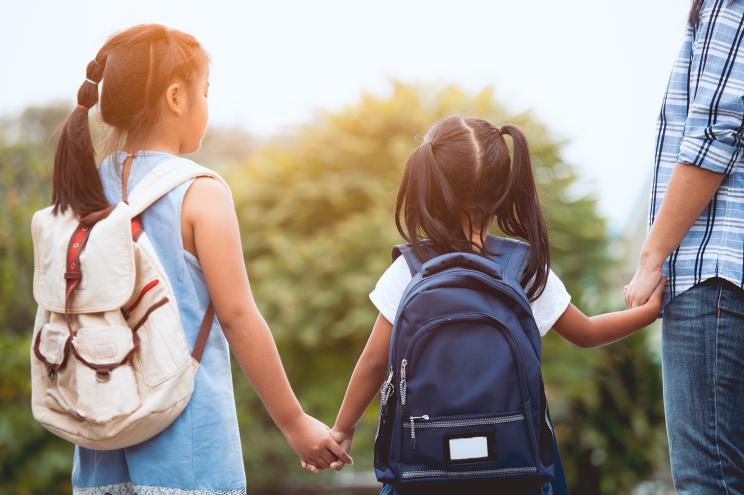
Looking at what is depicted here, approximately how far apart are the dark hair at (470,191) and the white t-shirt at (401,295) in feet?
0.16

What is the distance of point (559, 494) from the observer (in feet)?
6.93

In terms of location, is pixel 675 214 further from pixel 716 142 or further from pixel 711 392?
pixel 711 392

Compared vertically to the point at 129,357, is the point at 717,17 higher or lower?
higher

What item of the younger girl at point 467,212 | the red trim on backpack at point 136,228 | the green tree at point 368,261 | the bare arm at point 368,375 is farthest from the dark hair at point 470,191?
the green tree at point 368,261

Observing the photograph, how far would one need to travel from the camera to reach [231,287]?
206 centimetres

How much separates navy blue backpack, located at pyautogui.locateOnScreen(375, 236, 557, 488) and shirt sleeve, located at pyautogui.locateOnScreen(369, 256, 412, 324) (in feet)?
0.34

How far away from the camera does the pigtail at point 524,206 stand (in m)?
2.18

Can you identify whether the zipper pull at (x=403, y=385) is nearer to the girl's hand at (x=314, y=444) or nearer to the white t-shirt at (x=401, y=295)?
the white t-shirt at (x=401, y=295)

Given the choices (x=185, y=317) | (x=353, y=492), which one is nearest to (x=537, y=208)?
(x=185, y=317)

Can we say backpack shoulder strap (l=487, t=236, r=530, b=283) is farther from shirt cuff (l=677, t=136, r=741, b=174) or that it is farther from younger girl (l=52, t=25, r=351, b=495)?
younger girl (l=52, t=25, r=351, b=495)

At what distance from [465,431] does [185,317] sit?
0.73 meters

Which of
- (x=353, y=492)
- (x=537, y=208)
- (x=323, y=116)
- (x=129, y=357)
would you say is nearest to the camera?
(x=129, y=357)

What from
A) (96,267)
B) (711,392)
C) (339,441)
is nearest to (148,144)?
(96,267)

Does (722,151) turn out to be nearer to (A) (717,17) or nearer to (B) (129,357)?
(A) (717,17)
